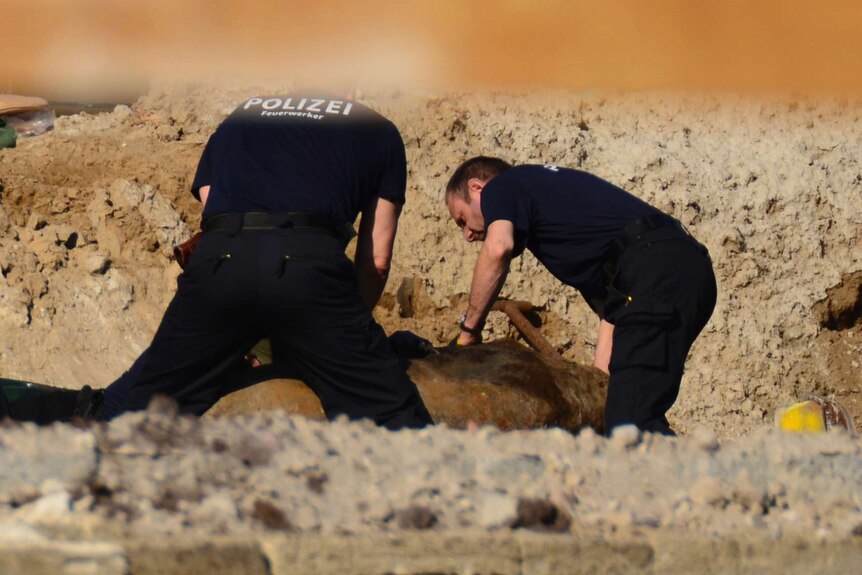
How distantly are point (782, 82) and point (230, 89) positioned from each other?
361cm

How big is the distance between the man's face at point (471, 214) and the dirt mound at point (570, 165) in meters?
1.96

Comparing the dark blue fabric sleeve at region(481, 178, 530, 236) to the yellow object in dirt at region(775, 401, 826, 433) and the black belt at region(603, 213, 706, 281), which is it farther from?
the yellow object in dirt at region(775, 401, 826, 433)

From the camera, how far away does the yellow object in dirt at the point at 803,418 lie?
5684 millimetres

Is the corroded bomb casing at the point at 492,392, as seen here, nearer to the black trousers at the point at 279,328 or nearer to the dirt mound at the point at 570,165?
the black trousers at the point at 279,328

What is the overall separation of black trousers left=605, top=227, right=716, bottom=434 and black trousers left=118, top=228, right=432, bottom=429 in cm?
81

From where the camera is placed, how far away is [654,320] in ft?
15.0

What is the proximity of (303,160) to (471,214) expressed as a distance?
3.57ft

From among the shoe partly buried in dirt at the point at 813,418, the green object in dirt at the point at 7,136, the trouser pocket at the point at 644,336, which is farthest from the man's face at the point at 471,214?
the green object in dirt at the point at 7,136

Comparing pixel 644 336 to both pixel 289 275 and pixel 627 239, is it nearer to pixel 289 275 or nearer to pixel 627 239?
pixel 627 239

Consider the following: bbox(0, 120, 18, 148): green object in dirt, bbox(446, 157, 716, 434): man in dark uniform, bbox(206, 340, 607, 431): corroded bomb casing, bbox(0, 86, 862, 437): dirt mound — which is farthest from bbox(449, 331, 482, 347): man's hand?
bbox(0, 120, 18, 148): green object in dirt

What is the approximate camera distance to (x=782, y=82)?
26.5ft

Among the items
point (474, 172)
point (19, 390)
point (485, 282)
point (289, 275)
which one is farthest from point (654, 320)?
point (19, 390)

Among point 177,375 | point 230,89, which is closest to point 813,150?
point 230,89

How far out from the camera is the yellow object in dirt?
568cm
